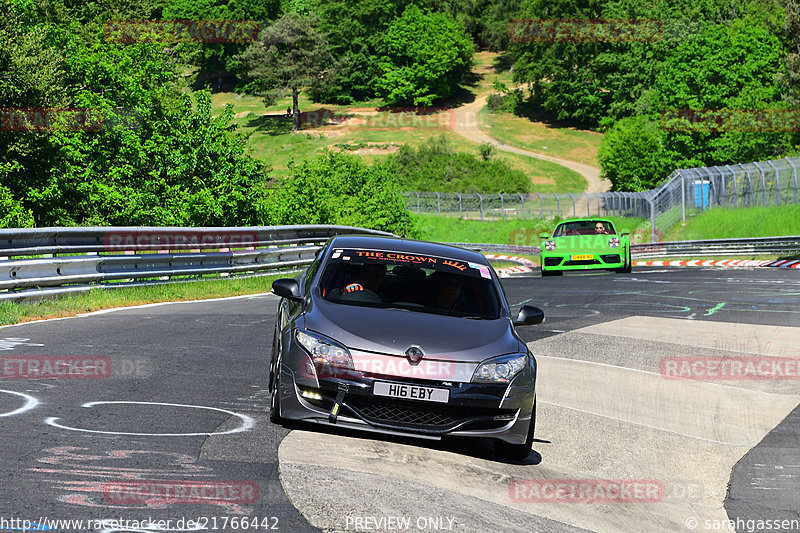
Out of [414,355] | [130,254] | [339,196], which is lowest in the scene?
[339,196]

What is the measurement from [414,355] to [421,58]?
12456 cm

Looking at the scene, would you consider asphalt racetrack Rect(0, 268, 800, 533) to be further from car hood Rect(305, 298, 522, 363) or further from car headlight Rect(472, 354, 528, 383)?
car hood Rect(305, 298, 522, 363)

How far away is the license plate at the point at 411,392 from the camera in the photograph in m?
6.38

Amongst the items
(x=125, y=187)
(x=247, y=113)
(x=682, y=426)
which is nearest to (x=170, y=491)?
(x=682, y=426)

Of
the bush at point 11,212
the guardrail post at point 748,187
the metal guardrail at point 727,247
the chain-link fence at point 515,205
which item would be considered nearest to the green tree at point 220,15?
the chain-link fence at point 515,205

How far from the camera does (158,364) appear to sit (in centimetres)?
940

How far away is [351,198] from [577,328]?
3342 centimetres

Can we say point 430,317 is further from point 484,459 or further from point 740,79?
point 740,79

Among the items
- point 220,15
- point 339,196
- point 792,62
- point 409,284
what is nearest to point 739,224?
point 339,196

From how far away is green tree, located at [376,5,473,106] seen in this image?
127 m

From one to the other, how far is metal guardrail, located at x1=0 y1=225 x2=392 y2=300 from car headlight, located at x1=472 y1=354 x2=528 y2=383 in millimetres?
8384

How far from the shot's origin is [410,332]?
668 centimetres

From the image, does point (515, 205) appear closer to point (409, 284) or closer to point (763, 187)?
point (763, 187)

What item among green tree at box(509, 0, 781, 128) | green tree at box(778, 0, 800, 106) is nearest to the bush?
green tree at box(778, 0, 800, 106)
